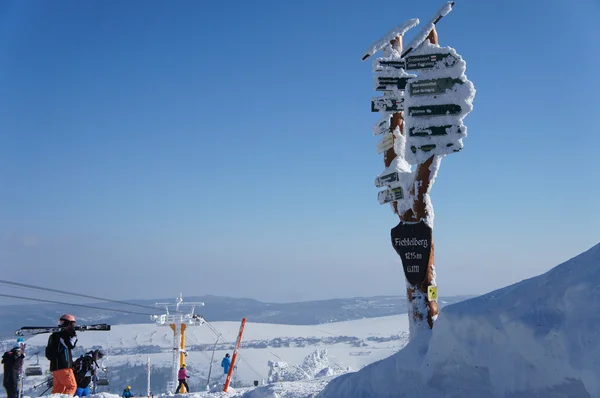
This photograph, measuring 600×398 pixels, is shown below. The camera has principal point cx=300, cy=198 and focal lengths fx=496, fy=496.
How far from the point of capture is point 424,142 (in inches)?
389

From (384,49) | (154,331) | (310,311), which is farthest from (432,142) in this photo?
(310,311)

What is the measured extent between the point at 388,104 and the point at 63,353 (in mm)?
8287

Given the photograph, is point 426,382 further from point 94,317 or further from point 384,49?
point 94,317

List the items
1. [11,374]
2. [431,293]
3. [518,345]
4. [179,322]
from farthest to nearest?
[179,322]
[11,374]
[431,293]
[518,345]

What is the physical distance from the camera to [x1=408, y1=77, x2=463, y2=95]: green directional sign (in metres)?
9.80

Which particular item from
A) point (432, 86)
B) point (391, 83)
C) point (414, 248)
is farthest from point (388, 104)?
point (414, 248)

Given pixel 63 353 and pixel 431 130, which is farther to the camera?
pixel 431 130

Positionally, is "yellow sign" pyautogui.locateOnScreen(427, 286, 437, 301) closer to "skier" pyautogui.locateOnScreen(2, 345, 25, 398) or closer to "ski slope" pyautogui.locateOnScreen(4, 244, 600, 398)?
"ski slope" pyautogui.locateOnScreen(4, 244, 600, 398)

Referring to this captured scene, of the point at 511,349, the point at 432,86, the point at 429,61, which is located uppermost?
the point at 429,61

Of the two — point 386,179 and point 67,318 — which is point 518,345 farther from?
point 67,318

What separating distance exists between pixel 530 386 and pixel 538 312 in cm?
71

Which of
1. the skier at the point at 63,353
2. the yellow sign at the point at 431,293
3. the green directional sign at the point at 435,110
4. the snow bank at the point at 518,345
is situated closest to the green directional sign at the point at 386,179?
the green directional sign at the point at 435,110

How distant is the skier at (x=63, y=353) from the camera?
8.80 metres

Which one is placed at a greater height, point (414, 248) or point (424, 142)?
point (424, 142)
